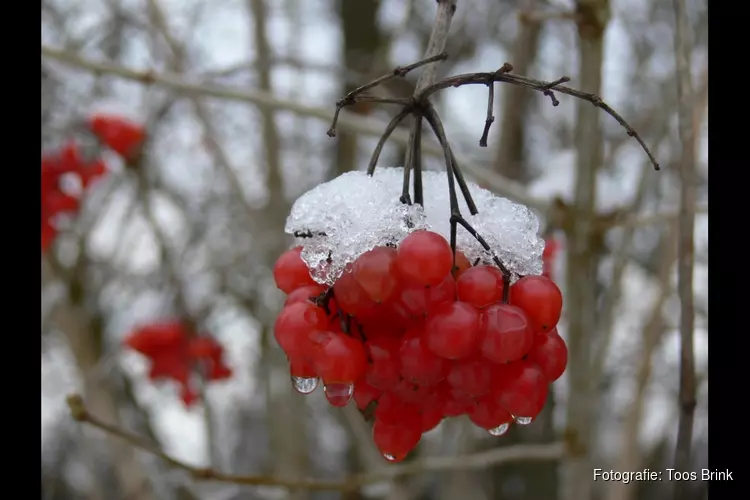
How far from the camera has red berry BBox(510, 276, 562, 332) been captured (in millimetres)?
649

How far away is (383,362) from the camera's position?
2.18 ft

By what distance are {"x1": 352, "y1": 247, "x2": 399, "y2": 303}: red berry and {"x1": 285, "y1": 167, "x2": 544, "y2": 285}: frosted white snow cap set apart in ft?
0.10

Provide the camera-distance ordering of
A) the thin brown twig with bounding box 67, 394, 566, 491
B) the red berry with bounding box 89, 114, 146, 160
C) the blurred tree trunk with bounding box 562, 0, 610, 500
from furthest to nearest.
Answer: the red berry with bounding box 89, 114, 146, 160 → the blurred tree trunk with bounding box 562, 0, 610, 500 → the thin brown twig with bounding box 67, 394, 566, 491

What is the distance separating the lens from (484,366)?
663 mm

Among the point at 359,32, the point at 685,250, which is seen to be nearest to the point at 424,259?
the point at 685,250

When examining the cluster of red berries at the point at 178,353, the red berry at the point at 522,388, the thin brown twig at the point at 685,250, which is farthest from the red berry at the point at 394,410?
Result: the cluster of red berries at the point at 178,353

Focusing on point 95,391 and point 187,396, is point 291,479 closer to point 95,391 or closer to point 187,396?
point 187,396

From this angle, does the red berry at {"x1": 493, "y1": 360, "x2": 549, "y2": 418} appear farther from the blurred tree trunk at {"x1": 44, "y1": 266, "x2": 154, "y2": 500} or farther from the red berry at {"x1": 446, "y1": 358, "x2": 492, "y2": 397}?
the blurred tree trunk at {"x1": 44, "y1": 266, "x2": 154, "y2": 500}

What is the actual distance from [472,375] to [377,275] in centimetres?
14

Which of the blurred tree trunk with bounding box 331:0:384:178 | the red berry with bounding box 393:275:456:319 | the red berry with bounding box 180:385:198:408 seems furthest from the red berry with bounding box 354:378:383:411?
the blurred tree trunk with bounding box 331:0:384:178

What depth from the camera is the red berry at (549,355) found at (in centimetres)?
67

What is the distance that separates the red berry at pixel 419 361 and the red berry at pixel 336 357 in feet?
0.15

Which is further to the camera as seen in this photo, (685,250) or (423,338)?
(685,250)
